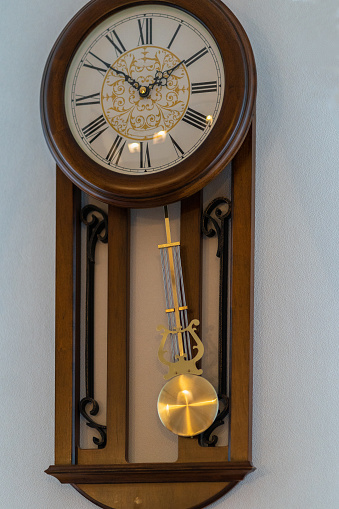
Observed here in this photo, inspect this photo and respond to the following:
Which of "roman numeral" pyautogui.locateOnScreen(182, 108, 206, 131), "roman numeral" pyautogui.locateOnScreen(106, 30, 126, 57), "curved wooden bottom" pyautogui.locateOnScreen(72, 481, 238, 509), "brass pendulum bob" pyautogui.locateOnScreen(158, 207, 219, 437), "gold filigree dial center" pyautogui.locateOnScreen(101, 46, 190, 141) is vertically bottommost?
"curved wooden bottom" pyautogui.locateOnScreen(72, 481, 238, 509)

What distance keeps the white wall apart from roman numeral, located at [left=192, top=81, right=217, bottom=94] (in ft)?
0.38

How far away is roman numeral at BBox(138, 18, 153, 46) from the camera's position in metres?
1.27

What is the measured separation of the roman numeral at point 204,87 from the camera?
1.21 metres

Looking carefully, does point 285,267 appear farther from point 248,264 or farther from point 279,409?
point 279,409

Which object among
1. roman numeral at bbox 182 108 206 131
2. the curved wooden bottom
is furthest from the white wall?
roman numeral at bbox 182 108 206 131

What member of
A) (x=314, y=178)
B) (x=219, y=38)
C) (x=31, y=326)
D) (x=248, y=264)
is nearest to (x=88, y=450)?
(x=31, y=326)

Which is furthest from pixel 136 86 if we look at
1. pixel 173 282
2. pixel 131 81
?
pixel 173 282

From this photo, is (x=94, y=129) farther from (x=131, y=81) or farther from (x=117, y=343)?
(x=117, y=343)

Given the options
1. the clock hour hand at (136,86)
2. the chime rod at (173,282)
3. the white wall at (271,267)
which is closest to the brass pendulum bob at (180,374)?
the chime rod at (173,282)

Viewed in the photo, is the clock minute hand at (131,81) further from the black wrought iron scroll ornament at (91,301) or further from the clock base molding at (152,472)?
the clock base molding at (152,472)

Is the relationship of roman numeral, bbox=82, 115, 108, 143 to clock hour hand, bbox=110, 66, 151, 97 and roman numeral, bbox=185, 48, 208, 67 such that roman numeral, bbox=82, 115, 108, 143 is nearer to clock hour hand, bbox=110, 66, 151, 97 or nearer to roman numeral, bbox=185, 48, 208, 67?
clock hour hand, bbox=110, 66, 151, 97

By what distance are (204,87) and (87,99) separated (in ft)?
0.71

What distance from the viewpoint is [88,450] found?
123 cm

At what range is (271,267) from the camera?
48.4 inches
